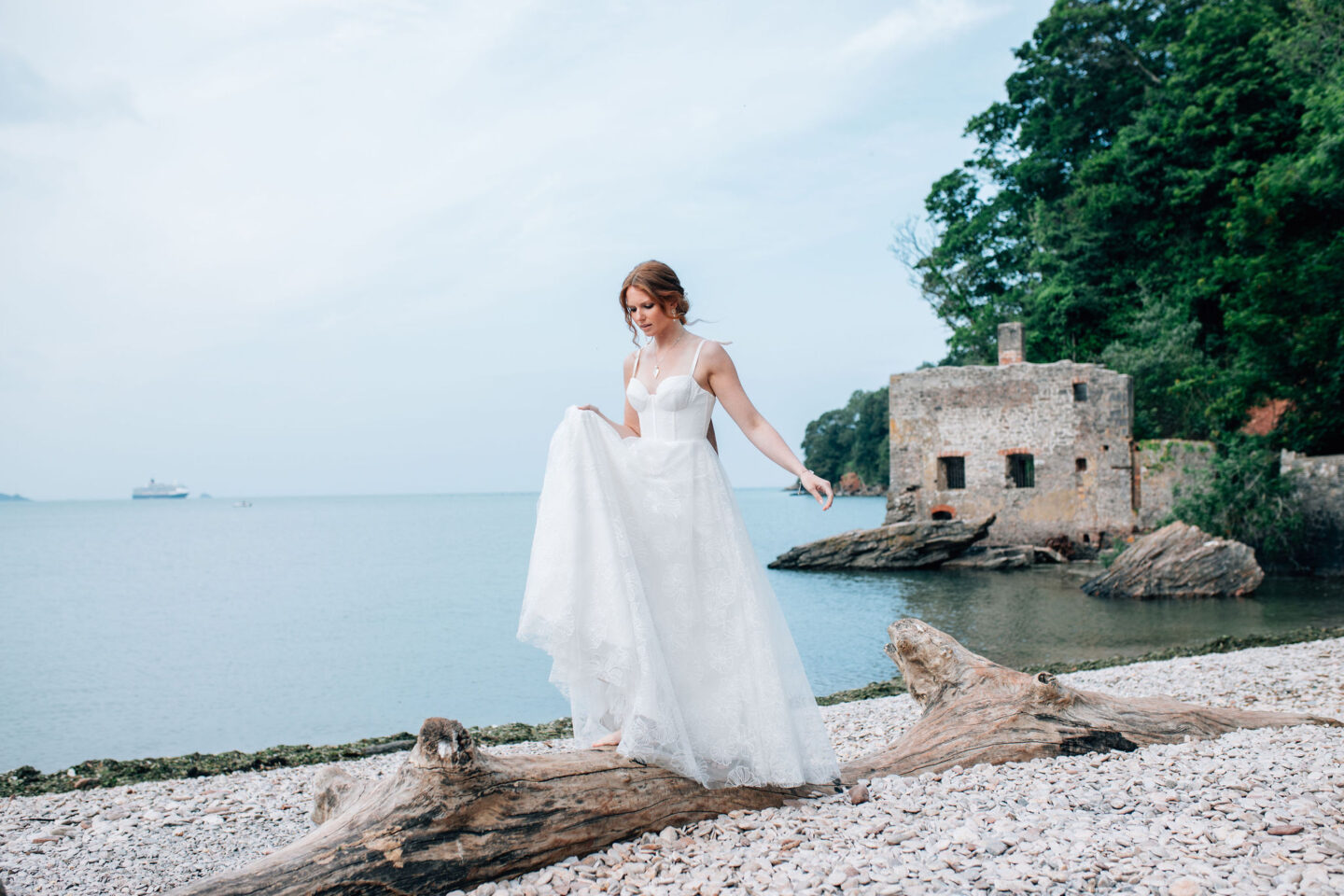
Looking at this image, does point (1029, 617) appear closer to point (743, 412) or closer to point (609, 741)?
point (743, 412)

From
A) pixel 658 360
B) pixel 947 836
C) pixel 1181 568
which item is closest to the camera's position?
pixel 947 836

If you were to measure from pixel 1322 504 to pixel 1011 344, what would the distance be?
29.7ft

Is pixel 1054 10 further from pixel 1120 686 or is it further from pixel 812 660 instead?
pixel 1120 686

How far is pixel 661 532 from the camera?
377 cm

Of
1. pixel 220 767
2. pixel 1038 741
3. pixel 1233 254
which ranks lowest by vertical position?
pixel 220 767

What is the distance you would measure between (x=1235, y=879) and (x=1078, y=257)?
95.9 ft

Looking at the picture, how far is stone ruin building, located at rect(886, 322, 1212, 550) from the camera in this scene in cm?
2497

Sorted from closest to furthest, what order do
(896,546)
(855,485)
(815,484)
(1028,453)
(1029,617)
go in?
(815,484) < (1029,617) < (1028,453) < (896,546) < (855,485)

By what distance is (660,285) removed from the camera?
3.96 metres

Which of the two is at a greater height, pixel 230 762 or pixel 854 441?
pixel 854 441

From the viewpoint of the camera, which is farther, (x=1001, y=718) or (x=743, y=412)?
(x=1001, y=718)

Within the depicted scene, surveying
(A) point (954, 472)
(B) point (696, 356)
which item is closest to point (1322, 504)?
(A) point (954, 472)

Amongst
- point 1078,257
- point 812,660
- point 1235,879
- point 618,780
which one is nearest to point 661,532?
point 618,780

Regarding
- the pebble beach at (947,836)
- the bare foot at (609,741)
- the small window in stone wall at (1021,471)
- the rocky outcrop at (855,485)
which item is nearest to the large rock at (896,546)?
the small window in stone wall at (1021,471)
